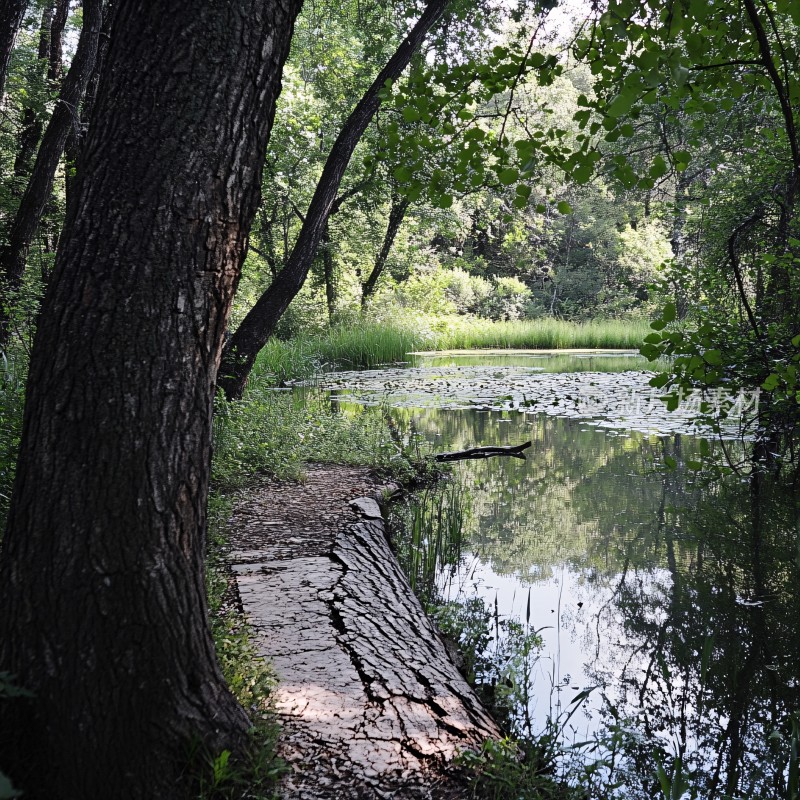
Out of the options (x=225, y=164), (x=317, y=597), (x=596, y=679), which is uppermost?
(x=225, y=164)

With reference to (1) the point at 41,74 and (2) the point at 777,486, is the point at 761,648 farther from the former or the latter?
(1) the point at 41,74

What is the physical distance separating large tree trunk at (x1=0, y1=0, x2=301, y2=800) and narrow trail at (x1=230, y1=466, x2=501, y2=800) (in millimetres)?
511

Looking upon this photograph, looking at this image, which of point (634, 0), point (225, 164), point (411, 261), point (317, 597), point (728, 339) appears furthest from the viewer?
point (411, 261)

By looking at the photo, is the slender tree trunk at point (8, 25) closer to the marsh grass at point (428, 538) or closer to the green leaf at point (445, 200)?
the green leaf at point (445, 200)

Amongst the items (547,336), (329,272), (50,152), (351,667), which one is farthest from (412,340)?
(351,667)

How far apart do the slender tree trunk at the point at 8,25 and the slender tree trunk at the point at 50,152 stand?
4.55 feet

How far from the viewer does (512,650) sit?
3.52 m

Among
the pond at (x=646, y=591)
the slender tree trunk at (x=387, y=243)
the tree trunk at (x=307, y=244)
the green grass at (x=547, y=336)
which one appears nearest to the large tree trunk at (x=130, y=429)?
the pond at (x=646, y=591)

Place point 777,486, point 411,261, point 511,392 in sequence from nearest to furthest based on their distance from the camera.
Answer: point 777,486
point 511,392
point 411,261

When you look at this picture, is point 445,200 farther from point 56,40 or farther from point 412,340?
point 412,340

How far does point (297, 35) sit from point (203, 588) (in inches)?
597

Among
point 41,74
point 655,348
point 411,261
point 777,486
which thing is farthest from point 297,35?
point 655,348

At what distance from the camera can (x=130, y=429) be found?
64.0 inches

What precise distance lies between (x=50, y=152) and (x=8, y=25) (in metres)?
2.22
